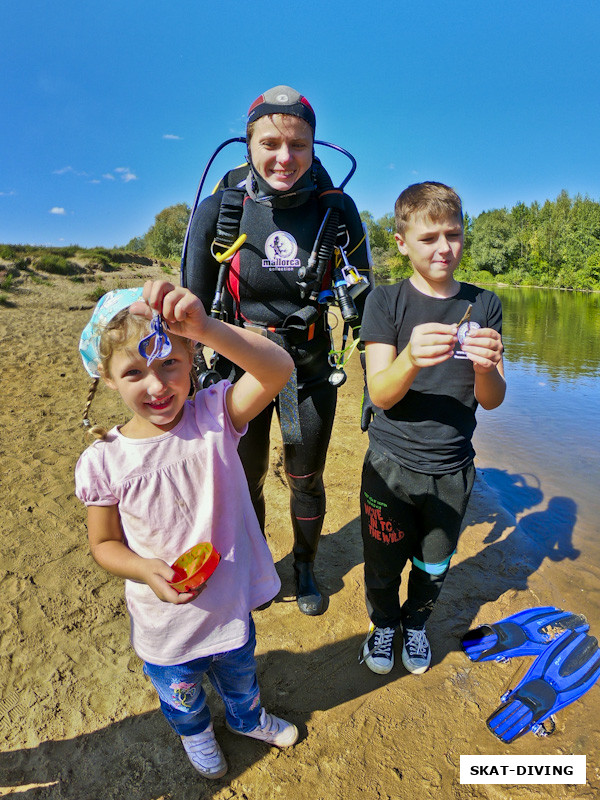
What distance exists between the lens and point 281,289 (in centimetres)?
237

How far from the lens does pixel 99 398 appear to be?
22.0 ft

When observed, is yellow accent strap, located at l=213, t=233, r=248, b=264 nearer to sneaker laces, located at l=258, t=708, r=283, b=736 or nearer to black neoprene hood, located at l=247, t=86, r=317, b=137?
black neoprene hood, located at l=247, t=86, r=317, b=137

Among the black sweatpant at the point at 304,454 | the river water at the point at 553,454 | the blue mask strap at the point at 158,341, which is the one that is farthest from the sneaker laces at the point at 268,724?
the river water at the point at 553,454

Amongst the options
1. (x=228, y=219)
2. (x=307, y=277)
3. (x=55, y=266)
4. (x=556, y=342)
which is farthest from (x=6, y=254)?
(x=307, y=277)

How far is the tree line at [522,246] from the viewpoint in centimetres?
4156

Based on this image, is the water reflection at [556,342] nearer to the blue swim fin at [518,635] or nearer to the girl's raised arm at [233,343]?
the blue swim fin at [518,635]

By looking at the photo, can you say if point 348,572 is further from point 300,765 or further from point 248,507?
point 248,507

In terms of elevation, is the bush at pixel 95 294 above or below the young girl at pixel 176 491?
above

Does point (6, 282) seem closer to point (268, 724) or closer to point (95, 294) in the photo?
point (95, 294)

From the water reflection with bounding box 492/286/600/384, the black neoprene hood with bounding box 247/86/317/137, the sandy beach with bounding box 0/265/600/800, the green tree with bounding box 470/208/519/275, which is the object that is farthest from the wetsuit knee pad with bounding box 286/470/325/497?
the green tree with bounding box 470/208/519/275

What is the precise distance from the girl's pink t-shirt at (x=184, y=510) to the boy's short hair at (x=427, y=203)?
974mm

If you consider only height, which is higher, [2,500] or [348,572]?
[2,500]

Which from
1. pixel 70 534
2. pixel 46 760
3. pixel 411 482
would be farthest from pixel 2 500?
pixel 411 482

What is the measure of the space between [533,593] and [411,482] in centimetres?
151
